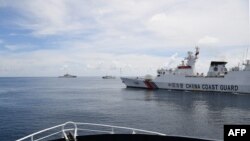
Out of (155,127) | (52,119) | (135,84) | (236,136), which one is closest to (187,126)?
(155,127)

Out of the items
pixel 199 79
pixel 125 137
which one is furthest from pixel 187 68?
pixel 125 137

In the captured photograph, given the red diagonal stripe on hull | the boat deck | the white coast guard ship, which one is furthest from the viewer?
the red diagonal stripe on hull

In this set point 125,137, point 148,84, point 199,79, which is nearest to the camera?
point 125,137

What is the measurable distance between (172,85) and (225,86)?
17.3 m

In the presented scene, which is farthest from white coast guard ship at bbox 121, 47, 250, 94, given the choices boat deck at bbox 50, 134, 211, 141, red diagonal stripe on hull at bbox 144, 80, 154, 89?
boat deck at bbox 50, 134, 211, 141

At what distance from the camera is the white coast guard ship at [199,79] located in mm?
71000

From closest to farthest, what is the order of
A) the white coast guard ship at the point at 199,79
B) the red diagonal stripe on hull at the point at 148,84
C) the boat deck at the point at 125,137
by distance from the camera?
1. the boat deck at the point at 125,137
2. the white coast guard ship at the point at 199,79
3. the red diagonal stripe on hull at the point at 148,84

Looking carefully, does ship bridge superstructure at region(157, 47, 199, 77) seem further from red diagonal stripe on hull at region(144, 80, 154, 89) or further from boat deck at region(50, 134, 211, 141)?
boat deck at region(50, 134, 211, 141)

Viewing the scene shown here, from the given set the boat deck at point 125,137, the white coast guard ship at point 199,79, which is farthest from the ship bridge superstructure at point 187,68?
the boat deck at point 125,137

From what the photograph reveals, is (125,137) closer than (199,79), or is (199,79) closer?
(125,137)

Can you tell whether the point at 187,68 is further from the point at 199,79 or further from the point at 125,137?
the point at 125,137

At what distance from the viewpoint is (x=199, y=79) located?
79812 millimetres

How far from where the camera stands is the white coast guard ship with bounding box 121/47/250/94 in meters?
71.0

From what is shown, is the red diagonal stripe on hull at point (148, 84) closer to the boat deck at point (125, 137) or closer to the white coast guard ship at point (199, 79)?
the white coast guard ship at point (199, 79)
